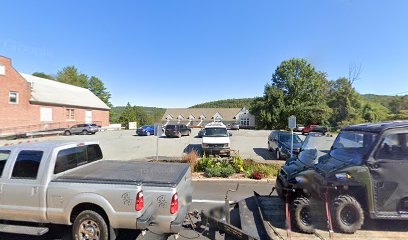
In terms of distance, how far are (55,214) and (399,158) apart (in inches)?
228

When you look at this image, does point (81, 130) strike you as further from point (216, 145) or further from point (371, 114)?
point (371, 114)

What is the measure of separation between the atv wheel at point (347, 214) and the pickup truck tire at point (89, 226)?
3.68m

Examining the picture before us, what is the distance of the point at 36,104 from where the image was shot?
32.1m

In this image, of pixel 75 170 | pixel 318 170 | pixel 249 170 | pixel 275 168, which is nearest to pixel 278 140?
pixel 275 168

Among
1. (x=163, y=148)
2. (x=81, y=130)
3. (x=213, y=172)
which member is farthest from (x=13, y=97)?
(x=213, y=172)

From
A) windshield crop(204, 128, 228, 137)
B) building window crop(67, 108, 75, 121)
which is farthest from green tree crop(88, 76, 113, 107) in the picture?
windshield crop(204, 128, 228, 137)

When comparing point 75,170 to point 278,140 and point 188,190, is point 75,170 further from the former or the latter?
point 278,140

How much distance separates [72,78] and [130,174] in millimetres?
77612

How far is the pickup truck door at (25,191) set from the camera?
12.9 ft

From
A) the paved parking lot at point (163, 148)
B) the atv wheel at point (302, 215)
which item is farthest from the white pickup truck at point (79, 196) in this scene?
the paved parking lot at point (163, 148)

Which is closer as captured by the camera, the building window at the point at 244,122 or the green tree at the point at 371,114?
the green tree at the point at 371,114

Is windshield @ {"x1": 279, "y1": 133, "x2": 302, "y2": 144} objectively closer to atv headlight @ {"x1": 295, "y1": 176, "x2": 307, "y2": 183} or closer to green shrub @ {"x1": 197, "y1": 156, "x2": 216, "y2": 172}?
green shrub @ {"x1": 197, "y1": 156, "x2": 216, "y2": 172}

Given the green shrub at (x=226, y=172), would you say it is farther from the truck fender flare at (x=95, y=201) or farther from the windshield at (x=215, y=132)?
the truck fender flare at (x=95, y=201)

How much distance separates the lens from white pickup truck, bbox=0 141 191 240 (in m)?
3.68
